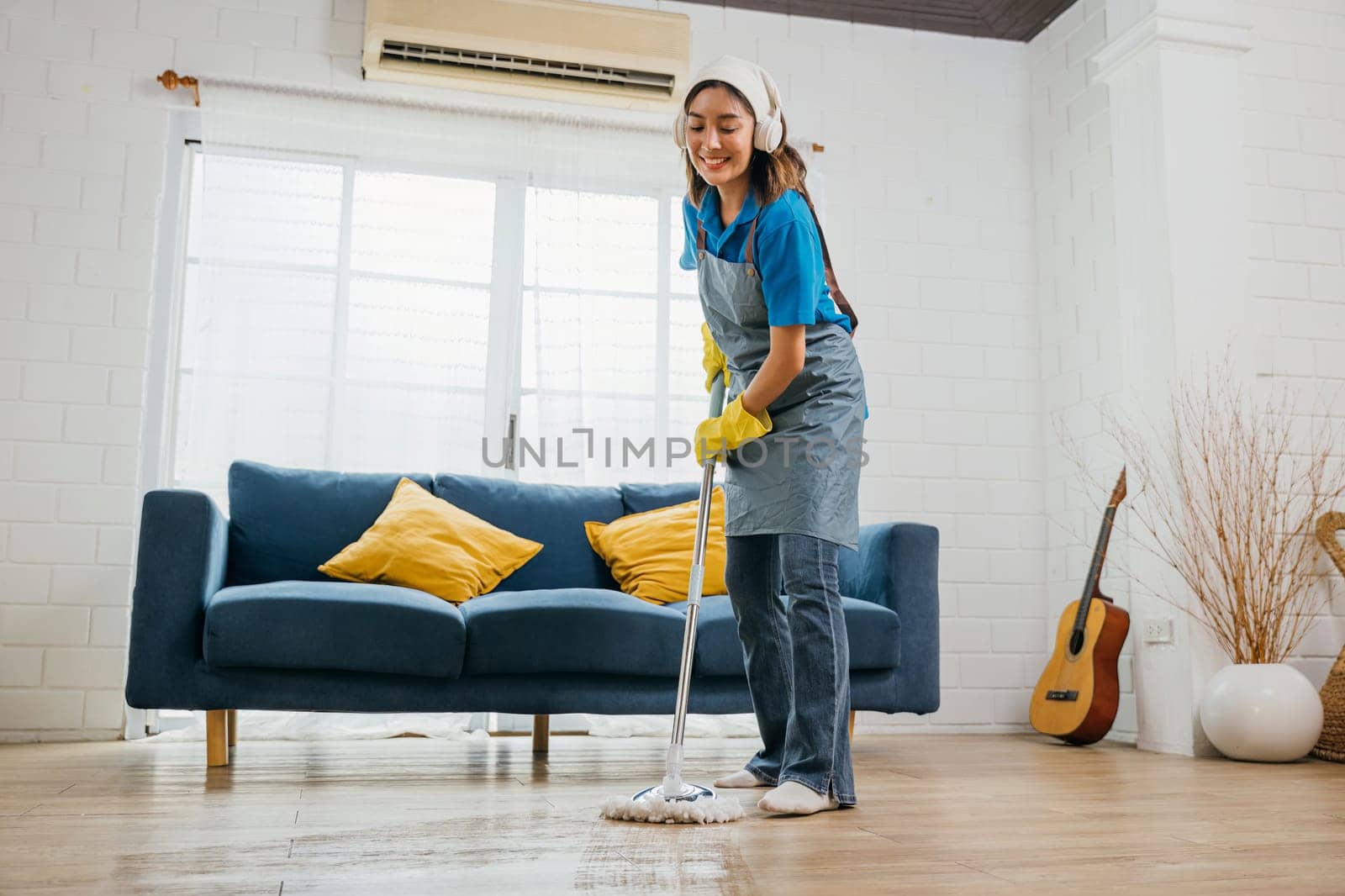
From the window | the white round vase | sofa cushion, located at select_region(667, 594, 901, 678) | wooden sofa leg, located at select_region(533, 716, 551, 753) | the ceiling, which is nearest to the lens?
sofa cushion, located at select_region(667, 594, 901, 678)

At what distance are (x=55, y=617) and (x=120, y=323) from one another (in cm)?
95

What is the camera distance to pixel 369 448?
3.91 metres

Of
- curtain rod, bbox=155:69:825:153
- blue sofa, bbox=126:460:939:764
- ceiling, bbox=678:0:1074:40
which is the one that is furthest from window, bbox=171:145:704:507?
ceiling, bbox=678:0:1074:40

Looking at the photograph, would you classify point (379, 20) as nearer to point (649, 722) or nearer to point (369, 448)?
point (369, 448)

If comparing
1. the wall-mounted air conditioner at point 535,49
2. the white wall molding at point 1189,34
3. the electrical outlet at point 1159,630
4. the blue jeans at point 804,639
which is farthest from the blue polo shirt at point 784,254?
the wall-mounted air conditioner at point 535,49

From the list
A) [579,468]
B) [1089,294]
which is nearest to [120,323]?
[579,468]

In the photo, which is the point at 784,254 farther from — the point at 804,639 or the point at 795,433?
the point at 804,639

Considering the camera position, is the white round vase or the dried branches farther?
the dried branches

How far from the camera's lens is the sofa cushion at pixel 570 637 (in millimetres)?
2701

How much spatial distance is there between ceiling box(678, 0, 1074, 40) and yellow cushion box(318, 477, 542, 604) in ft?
7.66

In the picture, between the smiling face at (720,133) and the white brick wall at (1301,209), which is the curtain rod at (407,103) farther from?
the smiling face at (720,133)

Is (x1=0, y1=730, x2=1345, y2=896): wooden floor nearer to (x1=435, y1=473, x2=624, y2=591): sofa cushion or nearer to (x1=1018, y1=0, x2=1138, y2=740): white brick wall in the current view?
(x1=435, y1=473, x2=624, y2=591): sofa cushion

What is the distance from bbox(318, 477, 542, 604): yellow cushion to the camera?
10.2ft

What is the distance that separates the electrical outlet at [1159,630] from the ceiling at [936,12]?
242 centimetres
